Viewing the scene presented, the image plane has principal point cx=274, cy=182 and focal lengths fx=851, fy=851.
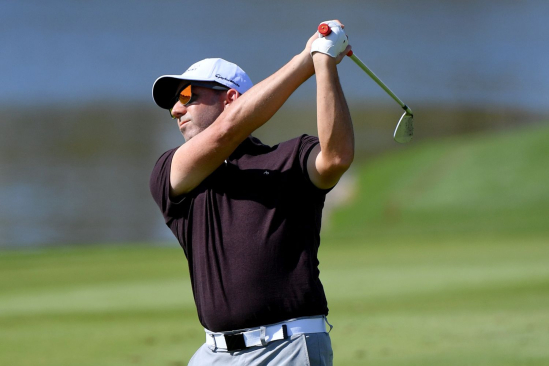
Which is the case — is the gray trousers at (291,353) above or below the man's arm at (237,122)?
below

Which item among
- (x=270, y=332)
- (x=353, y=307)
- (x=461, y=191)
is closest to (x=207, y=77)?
(x=270, y=332)

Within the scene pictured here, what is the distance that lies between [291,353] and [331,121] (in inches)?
31.8

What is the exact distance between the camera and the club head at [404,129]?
3707 mm

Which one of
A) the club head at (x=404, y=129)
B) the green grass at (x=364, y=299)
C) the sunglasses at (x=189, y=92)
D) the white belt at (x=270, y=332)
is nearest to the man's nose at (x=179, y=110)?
the sunglasses at (x=189, y=92)

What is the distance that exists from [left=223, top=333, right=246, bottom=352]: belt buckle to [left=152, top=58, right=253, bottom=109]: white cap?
3.05 ft

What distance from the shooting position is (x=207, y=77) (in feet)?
10.5

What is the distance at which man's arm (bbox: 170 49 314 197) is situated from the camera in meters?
2.82

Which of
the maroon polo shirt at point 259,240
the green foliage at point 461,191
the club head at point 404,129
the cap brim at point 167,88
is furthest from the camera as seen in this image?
the green foliage at point 461,191

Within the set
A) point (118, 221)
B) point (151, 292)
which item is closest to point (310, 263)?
point (151, 292)

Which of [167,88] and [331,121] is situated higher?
[167,88]

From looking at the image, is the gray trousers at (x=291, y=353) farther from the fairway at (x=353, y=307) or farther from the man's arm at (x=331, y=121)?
the fairway at (x=353, y=307)

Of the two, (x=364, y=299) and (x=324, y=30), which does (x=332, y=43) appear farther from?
(x=364, y=299)

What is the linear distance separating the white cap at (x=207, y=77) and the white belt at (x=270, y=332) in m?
0.92

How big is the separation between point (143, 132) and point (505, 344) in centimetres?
3589
